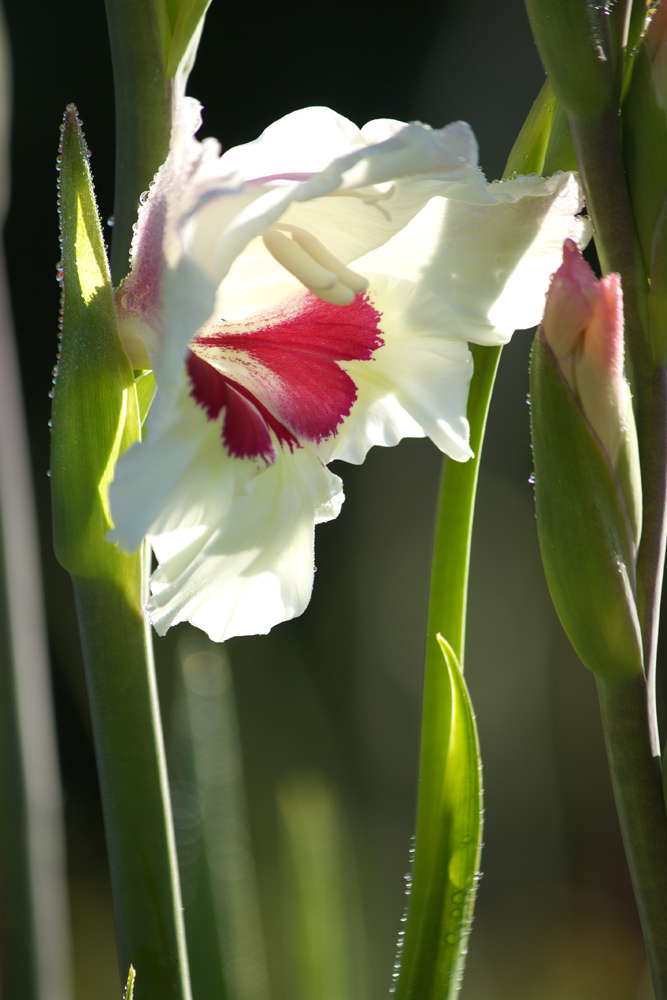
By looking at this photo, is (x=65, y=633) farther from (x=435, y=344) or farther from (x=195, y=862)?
(x=435, y=344)

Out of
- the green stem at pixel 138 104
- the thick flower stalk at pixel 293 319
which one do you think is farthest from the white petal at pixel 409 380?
the green stem at pixel 138 104

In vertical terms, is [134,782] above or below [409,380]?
below

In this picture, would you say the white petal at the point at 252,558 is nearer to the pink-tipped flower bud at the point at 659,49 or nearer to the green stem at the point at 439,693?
the green stem at the point at 439,693

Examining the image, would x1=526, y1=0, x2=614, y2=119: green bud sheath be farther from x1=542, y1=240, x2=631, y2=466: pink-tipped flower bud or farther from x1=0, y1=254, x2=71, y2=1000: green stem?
x1=0, y1=254, x2=71, y2=1000: green stem

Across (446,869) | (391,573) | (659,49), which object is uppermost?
(659,49)

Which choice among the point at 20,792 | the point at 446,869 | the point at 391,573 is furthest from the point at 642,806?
the point at 391,573

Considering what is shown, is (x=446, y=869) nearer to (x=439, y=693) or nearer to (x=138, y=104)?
(x=439, y=693)
